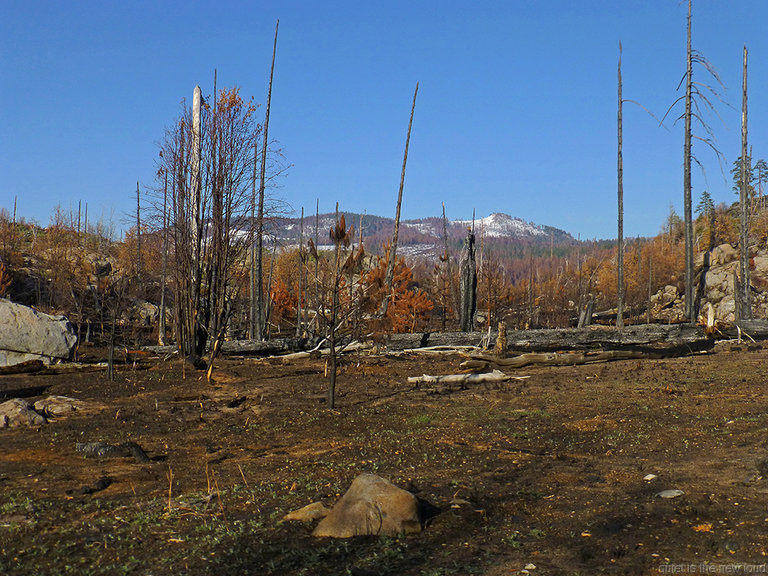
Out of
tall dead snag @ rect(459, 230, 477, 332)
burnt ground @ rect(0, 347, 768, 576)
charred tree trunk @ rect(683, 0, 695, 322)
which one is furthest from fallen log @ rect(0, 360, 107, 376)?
charred tree trunk @ rect(683, 0, 695, 322)

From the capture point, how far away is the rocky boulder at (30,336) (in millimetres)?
13820

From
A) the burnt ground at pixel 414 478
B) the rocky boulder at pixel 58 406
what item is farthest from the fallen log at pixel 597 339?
the rocky boulder at pixel 58 406

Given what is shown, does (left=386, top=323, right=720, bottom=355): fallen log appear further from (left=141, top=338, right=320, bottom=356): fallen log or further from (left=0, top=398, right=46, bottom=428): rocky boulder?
(left=0, top=398, right=46, bottom=428): rocky boulder

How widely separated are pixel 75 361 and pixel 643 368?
12.6 metres

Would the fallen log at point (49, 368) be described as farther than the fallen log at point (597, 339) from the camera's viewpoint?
No

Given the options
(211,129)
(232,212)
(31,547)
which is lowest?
(31,547)

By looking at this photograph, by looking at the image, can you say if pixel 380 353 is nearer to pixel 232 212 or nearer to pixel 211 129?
pixel 232 212

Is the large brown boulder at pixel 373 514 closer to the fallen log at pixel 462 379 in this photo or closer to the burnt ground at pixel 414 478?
the burnt ground at pixel 414 478

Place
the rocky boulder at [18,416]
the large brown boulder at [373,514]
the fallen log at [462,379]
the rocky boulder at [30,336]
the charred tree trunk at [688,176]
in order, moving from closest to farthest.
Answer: the large brown boulder at [373,514] → the rocky boulder at [18,416] → the fallen log at [462,379] → the rocky boulder at [30,336] → the charred tree trunk at [688,176]

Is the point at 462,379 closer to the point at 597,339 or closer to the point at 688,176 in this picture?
the point at 597,339

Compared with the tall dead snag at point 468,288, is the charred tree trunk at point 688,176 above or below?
Answer: above

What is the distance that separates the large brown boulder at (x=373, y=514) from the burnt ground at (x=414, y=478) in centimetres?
11

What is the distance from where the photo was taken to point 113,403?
388 inches

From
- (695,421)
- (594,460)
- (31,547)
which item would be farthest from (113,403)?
(695,421)
